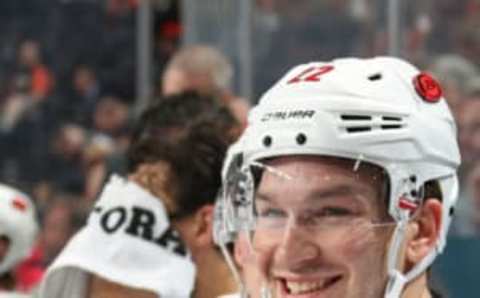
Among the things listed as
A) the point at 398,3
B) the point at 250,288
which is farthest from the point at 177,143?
the point at 398,3

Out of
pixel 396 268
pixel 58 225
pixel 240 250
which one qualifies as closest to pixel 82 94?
pixel 58 225

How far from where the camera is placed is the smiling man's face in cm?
306

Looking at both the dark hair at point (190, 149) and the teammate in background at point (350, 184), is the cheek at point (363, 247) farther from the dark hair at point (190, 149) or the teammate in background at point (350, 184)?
the dark hair at point (190, 149)

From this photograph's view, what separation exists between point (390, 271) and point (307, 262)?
15 cm

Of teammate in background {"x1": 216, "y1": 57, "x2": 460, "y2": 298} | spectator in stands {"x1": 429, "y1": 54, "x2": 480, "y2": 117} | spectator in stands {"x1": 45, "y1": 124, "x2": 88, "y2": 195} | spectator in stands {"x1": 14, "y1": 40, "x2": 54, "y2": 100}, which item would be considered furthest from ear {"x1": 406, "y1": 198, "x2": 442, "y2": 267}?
spectator in stands {"x1": 14, "y1": 40, "x2": 54, "y2": 100}

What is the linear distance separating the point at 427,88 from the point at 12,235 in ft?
8.53

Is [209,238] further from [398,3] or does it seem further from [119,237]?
[398,3]

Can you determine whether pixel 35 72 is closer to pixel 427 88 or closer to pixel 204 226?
pixel 204 226

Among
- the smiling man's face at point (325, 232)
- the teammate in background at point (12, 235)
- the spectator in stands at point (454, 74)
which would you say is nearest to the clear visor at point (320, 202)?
the smiling man's face at point (325, 232)

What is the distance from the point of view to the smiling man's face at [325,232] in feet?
10.0

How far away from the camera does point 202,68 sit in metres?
6.64

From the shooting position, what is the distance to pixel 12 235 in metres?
5.60

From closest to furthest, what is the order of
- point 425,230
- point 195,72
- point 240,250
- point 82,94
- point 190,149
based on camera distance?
point 425,230
point 240,250
point 190,149
point 195,72
point 82,94

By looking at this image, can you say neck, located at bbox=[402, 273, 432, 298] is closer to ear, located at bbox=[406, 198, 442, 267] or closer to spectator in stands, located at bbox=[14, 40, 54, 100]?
ear, located at bbox=[406, 198, 442, 267]
